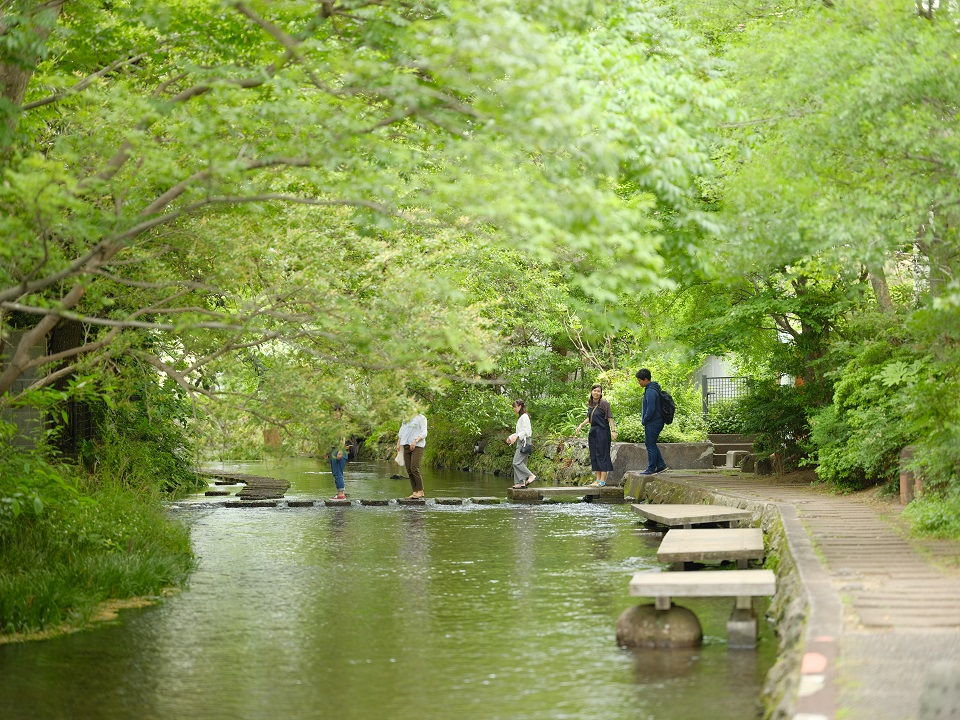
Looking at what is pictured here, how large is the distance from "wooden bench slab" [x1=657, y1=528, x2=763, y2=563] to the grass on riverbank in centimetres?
529

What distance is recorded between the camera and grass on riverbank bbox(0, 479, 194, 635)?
11.6m

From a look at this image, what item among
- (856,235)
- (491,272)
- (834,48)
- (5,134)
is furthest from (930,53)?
(491,272)

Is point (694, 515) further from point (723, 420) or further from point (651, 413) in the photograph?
point (723, 420)

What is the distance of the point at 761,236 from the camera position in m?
12.9

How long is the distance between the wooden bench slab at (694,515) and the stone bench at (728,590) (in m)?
5.84

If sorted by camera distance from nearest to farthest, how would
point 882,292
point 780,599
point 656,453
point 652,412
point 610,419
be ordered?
point 780,599, point 882,292, point 652,412, point 656,453, point 610,419

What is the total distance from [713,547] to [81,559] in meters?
6.29

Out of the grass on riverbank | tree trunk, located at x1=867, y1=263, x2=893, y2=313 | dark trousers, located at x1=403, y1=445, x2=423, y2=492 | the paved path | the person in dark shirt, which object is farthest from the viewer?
dark trousers, located at x1=403, y1=445, x2=423, y2=492

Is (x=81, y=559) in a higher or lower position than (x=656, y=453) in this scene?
lower

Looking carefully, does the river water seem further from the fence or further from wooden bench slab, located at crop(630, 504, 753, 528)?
the fence

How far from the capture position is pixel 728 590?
10.2 metres

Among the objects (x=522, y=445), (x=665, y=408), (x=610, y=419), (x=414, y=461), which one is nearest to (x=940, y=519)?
(x=665, y=408)

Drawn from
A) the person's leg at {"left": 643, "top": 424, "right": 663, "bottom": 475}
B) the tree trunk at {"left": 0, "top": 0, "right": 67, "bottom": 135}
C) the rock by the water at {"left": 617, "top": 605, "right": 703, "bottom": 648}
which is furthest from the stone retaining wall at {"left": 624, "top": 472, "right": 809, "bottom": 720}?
the tree trunk at {"left": 0, "top": 0, "right": 67, "bottom": 135}

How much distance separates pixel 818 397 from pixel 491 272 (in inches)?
369
